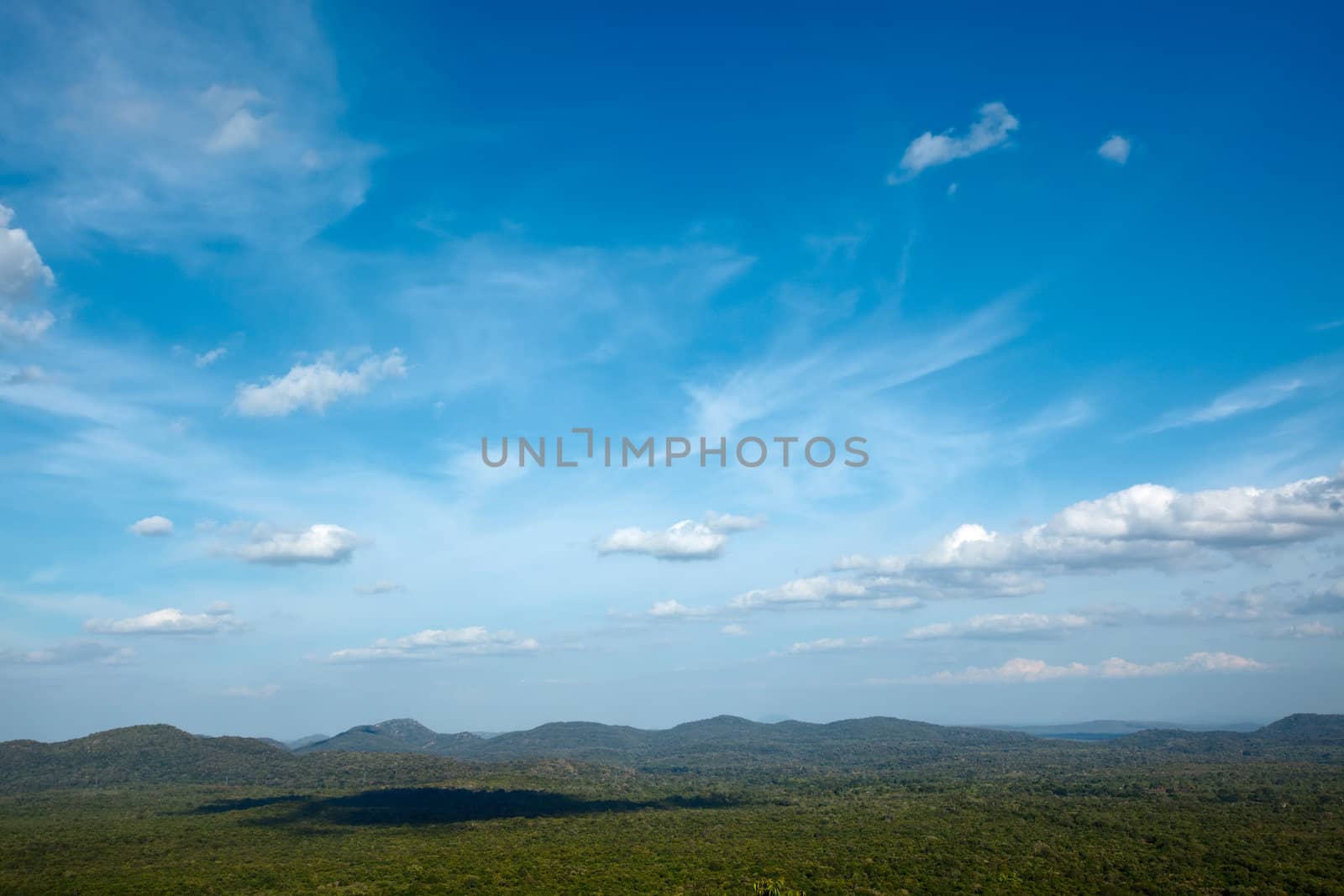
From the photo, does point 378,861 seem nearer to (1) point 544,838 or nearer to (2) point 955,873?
(1) point 544,838

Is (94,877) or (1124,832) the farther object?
(1124,832)

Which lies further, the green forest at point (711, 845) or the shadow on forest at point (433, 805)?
the shadow on forest at point (433, 805)

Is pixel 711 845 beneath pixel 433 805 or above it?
above

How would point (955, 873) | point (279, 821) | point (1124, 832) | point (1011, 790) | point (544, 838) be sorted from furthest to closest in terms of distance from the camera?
point (1011, 790)
point (279, 821)
point (544, 838)
point (1124, 832)
point (955, 873)

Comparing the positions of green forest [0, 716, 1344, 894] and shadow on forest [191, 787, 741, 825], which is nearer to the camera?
green forest [0, 716, 1344, 894]

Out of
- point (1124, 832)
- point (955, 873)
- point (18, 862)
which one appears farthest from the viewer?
point (1124, 832)

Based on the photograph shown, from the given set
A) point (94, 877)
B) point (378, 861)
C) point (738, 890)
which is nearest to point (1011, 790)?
point (738, 890)

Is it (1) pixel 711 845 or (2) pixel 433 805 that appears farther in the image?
(2) pixel 433 805
